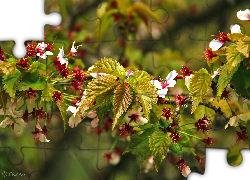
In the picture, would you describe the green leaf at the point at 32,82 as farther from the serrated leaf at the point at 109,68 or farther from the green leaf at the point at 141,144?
the green leaf at the point at 141,144

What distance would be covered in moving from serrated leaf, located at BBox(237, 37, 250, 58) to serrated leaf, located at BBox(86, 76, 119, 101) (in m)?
0.41

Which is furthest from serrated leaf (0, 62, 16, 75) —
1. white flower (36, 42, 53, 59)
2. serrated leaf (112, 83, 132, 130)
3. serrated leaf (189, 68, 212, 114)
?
serrated leaf (189, 68, 212, 114)

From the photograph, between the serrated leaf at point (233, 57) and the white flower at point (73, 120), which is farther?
the white flower at point (73, 120)

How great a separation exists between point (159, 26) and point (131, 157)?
30.5 inches

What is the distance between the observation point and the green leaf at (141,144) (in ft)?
3.63

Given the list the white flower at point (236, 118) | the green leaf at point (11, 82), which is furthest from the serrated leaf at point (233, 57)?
the green leaf at point (11, 82)

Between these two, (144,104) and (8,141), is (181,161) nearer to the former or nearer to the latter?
(144,104)

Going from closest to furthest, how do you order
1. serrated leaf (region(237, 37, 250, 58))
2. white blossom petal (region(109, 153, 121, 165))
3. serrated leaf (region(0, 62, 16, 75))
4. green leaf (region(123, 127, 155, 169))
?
1. serrated leaf (region(237, 37, 250, 58))
2. serrated leaf (region(0, 62, 16, 75))
3. green leaf (region(123, 127, 155, 169))
4. white blossom petal (region(109, 153, 121, 165))

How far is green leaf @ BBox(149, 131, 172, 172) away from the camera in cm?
102

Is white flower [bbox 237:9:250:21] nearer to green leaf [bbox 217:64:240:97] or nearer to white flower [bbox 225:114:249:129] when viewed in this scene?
green leaf [bbox 217:64:240:97]

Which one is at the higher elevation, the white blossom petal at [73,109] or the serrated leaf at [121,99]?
the serrated leaf at [121,99]

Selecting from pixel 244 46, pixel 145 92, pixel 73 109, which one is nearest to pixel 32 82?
pixel 73 109

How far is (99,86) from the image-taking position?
0.95m
